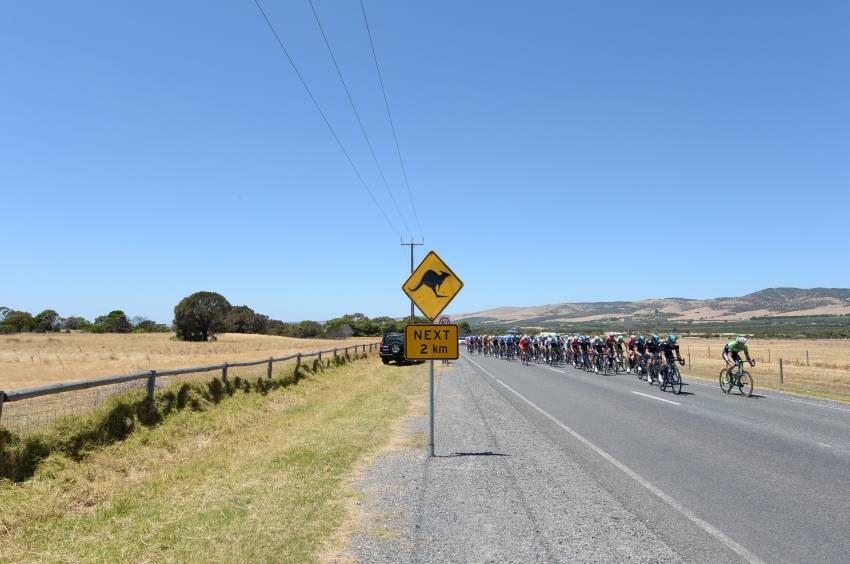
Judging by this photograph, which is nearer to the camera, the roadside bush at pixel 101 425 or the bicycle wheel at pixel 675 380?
the roadside bush at pixel 101 425

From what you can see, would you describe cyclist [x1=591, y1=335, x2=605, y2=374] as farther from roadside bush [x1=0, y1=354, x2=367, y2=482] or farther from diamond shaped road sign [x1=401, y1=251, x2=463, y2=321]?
diamond shaped road sign [x1=401, y1=251, x2=463, y2=321]

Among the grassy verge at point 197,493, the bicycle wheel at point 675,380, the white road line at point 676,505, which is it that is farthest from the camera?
the bicycle wheel at point 675,380

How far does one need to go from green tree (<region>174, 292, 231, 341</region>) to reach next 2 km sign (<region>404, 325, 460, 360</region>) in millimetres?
73773

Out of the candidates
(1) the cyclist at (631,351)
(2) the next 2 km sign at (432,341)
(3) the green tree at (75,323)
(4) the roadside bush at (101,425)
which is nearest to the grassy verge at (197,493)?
(4) the roadside bush at (101,425)

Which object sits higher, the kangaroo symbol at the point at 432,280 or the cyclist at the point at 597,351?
the kangaroo symbol at the point at 432,280

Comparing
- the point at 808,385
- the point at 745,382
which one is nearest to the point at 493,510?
the point at 745,382

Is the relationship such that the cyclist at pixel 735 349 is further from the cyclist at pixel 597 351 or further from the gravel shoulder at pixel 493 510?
the cyclist at pixel 597 351

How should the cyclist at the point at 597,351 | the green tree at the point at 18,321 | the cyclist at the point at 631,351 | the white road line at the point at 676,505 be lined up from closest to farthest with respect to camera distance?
the white road line at the point at 676,505 → the cyclist at the point at 631,351 → the cyclist at the point at 597,351 → the green tree at the point at 18,321

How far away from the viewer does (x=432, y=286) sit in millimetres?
9000

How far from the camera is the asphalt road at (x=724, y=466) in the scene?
5074 millimetres

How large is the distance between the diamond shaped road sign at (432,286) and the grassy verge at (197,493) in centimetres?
243

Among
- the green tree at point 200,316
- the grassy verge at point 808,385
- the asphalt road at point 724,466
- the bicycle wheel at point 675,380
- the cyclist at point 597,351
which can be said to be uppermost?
the green tree at point 200,316

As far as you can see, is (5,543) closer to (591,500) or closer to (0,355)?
(591,500)

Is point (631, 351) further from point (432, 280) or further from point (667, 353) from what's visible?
point (432, 280)
